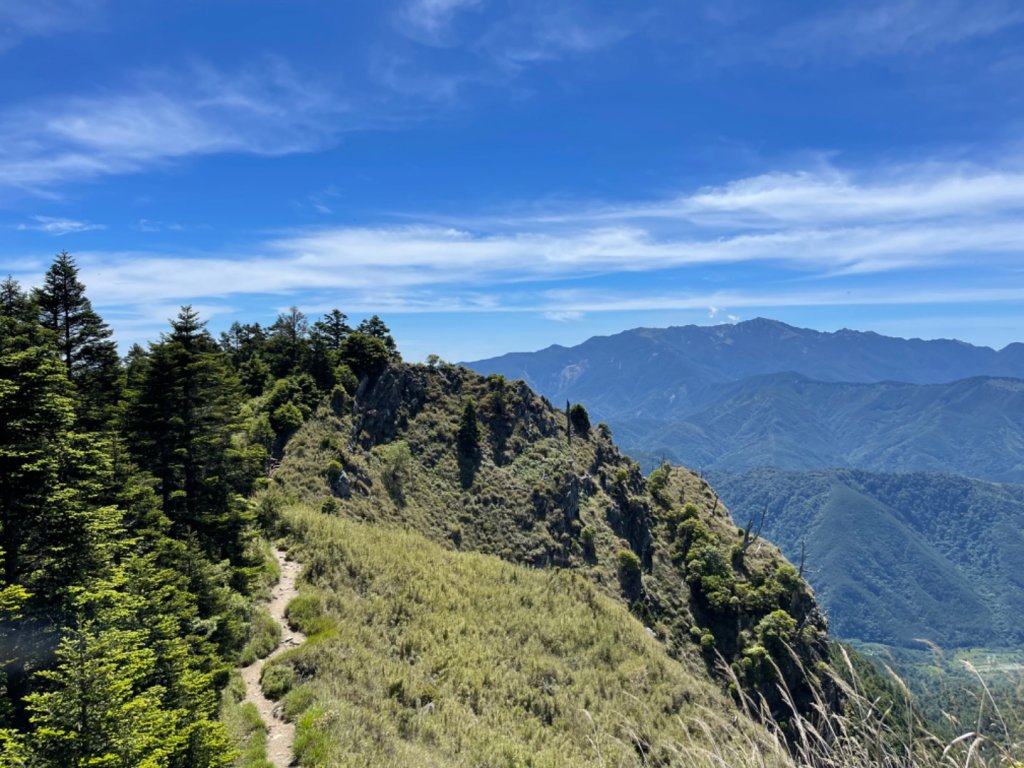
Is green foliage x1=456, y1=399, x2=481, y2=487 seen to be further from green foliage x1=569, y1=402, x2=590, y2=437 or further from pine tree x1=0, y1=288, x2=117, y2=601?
pine tree x1=0, y1=288, x2=117, y2=601

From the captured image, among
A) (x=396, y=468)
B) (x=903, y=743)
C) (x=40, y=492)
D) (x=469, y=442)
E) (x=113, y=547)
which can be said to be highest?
(x=40, y=492)

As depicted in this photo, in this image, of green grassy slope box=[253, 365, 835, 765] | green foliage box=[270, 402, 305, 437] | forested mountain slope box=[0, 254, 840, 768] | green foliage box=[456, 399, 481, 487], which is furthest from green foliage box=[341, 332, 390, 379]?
green foliage box=[270, 402, 305, 437]

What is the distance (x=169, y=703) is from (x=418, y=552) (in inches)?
852

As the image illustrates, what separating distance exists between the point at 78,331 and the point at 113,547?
2080 cm

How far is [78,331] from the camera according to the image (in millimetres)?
30672

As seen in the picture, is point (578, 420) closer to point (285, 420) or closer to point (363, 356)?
point (363, 356)

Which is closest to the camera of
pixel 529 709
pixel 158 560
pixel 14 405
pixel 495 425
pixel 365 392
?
pixel 14 405

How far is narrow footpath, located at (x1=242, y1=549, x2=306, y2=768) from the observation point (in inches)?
607

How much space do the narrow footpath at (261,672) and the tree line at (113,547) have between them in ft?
3.32

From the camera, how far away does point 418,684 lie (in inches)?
830

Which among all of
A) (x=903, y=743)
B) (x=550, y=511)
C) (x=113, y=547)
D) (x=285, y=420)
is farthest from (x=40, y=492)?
(x=550, y=511)

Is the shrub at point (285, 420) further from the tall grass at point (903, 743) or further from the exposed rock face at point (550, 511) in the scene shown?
the tall grass at point (903, 743)

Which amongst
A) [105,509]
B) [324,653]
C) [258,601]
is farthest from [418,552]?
[105,509]

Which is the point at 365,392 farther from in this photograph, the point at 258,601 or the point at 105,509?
the point at 105,509
